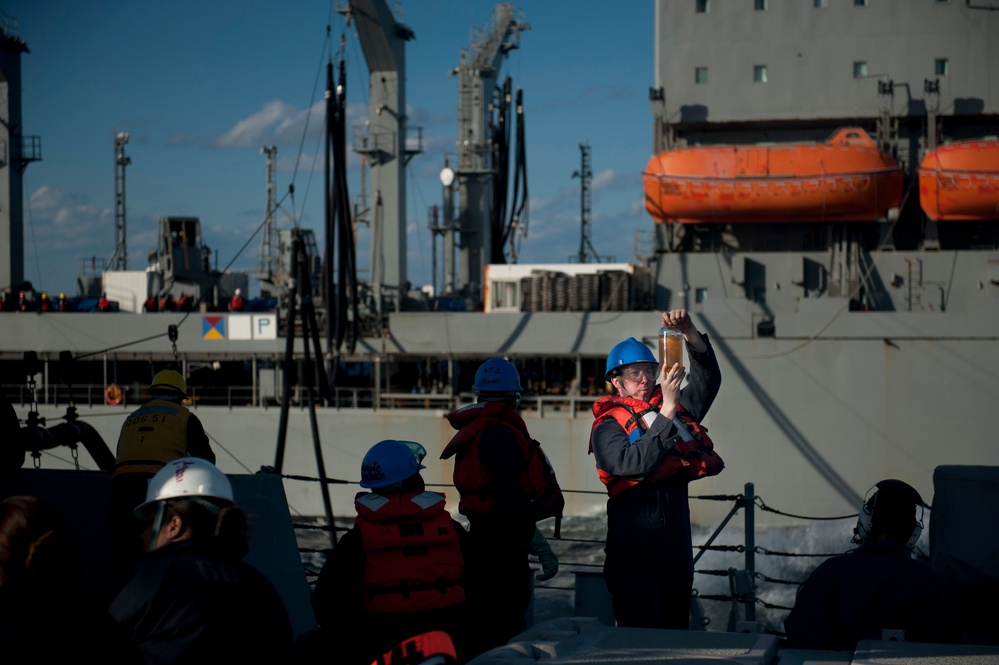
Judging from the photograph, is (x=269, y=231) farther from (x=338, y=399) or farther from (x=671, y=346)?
(x=671, y=346)

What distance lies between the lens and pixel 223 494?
2.80 meters

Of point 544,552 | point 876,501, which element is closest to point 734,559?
point 544,552

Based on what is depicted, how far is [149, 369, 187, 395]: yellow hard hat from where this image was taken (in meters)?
5.34

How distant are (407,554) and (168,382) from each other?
252 cm

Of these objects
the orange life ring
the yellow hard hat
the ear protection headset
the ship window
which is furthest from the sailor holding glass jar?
the orange life ring

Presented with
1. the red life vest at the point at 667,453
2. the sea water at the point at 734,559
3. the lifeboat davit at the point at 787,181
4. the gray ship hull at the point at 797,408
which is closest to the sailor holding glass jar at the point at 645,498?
the red life vest at the point at 667,453

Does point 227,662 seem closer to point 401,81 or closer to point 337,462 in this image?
point 337,462

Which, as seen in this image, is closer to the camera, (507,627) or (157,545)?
(157,545)

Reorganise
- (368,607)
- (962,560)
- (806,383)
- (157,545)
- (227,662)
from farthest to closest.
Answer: (806,383) → (962,560) → (368,607) → (157,545) → (227,662)

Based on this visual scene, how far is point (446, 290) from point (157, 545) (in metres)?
29.0

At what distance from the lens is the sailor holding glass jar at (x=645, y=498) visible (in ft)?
14.5

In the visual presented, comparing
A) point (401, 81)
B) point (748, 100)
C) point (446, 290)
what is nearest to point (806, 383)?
point (748, 100)

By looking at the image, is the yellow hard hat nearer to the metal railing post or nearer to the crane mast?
the metal railing post

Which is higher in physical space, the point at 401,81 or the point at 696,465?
the point at 401,81
